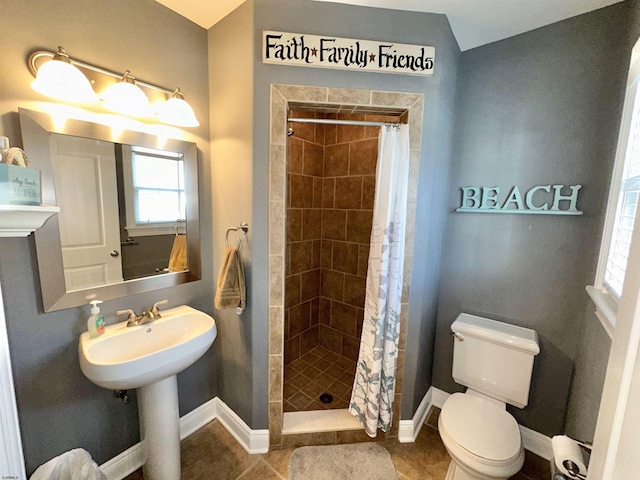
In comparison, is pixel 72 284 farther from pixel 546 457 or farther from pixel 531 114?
pixel 546 457

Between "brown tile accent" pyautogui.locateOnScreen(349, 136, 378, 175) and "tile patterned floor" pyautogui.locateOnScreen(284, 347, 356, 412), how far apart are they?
6.08ft

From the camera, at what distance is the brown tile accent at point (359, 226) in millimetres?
2455

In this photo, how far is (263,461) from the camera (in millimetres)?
1617

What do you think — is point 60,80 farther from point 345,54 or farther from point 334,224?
point 334,224

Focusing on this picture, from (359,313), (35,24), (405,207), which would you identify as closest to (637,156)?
(405,207)

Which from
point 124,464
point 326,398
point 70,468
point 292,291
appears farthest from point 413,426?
point 70,468

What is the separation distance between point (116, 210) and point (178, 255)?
0.40m

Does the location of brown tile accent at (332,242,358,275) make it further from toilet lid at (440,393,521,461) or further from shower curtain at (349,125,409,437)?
toilet lid at (440,393,521,461)

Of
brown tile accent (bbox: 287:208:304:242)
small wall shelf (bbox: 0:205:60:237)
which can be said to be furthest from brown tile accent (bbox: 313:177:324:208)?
small wall shelf (bbox: 0:205:60:237)

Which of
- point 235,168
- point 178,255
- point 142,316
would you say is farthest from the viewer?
point 178,255

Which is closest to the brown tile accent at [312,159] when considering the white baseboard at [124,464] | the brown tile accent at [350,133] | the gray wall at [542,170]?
the brown tile accent at [350,133]

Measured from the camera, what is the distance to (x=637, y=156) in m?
1.17

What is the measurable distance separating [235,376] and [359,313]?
1.27 m

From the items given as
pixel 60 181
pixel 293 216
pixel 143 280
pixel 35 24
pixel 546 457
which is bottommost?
pixel 546 457
